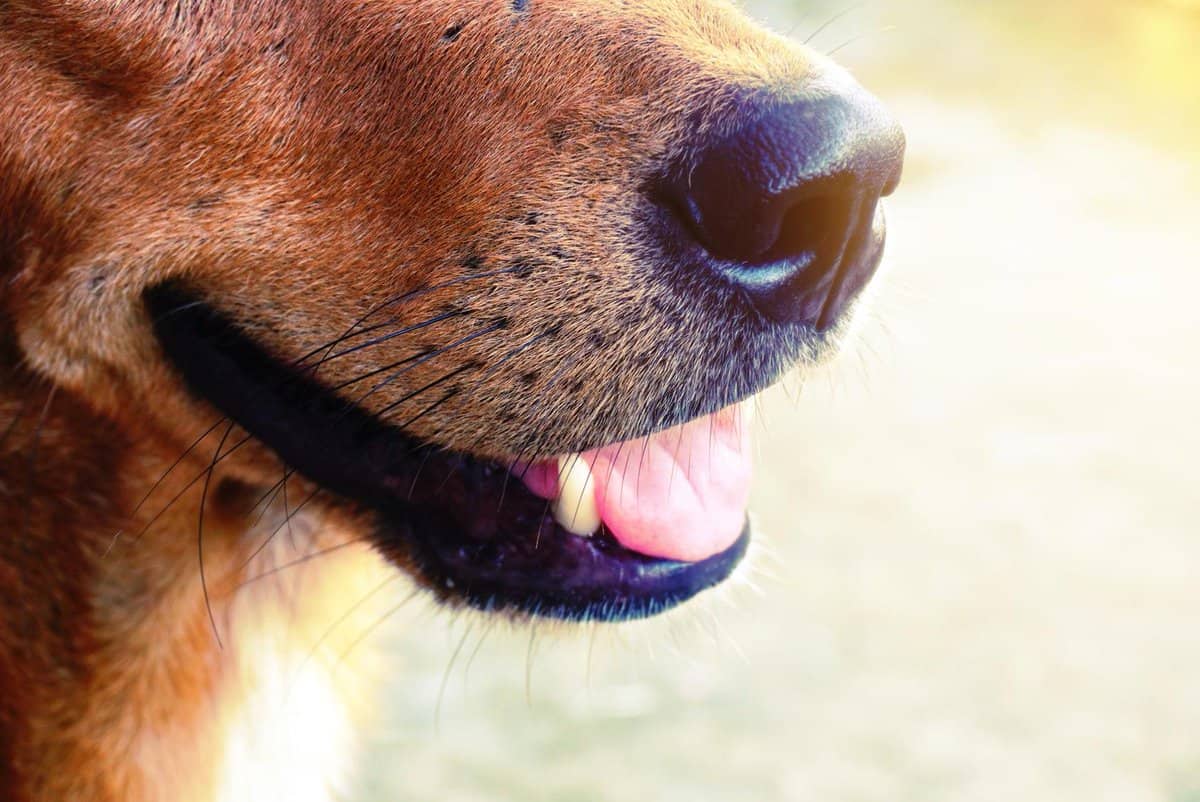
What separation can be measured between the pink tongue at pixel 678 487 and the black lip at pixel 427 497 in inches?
1.2

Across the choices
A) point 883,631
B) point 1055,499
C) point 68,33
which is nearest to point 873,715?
point 883,631

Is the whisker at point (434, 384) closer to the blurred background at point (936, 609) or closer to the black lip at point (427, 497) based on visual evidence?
the black lip at point (427, 497)

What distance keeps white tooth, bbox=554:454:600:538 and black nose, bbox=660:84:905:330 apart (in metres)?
0.46

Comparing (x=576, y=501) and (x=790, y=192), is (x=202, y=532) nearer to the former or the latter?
(x=576, y=501)

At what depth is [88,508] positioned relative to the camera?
2123 millimetres

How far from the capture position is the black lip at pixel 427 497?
1.96 meters

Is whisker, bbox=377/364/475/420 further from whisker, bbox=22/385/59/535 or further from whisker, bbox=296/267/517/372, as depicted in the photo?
whisker, bbox=22/385/59/535

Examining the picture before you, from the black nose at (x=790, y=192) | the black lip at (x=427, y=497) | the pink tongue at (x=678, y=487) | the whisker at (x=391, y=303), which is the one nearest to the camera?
the black nose at (x=790, y=192)

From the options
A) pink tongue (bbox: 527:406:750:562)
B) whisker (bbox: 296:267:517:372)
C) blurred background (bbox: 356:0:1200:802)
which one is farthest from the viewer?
blurred background (bbox: 356:0:1200:802)

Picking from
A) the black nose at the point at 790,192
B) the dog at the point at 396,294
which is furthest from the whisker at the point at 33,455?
the black nose at the point at 790,192

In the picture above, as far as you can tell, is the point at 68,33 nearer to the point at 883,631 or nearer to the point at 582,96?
the point at 582,96

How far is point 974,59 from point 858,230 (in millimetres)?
9041

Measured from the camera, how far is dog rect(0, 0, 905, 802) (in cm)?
170

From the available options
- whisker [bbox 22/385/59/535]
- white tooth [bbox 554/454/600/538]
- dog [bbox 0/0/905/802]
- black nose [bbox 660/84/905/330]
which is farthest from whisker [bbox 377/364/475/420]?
whisker [bbox 22/385/59/535]
